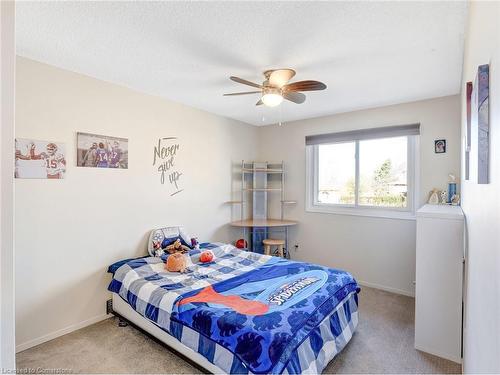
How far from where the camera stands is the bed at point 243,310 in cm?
159

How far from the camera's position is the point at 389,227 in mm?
3533

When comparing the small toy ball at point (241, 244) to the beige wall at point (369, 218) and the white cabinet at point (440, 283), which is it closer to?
the beige wall at point (369, 218)

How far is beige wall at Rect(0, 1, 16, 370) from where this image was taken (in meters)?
0.62

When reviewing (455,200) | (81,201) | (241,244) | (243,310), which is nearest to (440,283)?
(455,200)

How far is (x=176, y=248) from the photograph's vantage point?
3.19 metres

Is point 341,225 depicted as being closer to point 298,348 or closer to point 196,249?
point 196,249

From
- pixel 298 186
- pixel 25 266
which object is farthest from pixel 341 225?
pixel 25 266

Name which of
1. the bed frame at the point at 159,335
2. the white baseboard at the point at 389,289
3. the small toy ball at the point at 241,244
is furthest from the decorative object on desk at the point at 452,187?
the bed frame at the point at 159,335

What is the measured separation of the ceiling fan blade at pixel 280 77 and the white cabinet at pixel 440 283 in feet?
5.48

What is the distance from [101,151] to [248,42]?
6.25 ft

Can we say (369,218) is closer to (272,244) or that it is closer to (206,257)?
(272,244)

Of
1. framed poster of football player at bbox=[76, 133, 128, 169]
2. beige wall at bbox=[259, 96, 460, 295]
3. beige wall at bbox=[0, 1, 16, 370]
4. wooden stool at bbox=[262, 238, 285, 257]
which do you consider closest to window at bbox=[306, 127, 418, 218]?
beige wall at bbox=[259, 96, 460, 295]

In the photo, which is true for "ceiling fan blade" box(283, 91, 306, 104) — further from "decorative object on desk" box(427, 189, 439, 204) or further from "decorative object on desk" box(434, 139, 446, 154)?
"decorative object on desk" box(427, 189, 439, 204)

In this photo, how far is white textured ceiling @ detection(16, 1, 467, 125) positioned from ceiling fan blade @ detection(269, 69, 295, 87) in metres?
0.11
